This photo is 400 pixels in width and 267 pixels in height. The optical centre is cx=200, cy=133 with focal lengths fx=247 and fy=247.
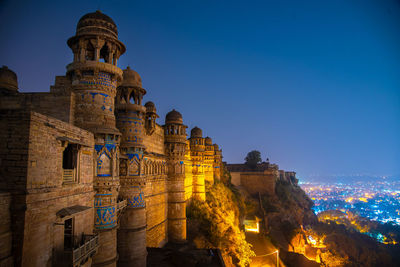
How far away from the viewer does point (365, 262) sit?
151ft

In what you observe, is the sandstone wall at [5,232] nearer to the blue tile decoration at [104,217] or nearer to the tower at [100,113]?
the tower at [100,113]

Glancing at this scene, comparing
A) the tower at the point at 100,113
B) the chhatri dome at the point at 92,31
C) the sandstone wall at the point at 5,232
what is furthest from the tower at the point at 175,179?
the sandstone wall at the point at 5,232

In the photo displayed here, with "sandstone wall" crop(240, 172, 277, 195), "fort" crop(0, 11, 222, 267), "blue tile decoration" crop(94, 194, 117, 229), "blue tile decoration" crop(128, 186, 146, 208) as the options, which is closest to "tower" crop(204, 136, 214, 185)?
"fort" crop(0, 11, 222, 267)

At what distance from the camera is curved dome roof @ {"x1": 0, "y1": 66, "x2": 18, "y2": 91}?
13320 millimetres

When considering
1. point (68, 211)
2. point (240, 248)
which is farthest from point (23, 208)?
point (240, 248)

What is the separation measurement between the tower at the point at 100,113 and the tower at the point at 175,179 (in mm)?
11072

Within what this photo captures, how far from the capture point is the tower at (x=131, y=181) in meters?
14.3

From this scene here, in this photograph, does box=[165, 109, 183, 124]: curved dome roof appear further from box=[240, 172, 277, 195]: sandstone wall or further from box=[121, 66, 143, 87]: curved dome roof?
box=[240, 172, 277, 195]: sandstone wall

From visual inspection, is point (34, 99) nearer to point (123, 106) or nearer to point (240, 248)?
point (123, 106)

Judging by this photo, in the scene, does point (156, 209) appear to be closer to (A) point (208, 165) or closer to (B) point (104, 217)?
(B) point (104, 217)

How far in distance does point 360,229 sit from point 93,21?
9312cm

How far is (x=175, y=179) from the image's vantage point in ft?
75.9

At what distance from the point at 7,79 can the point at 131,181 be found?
8.78 metres

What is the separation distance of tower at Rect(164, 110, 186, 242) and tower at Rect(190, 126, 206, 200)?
7990mm
